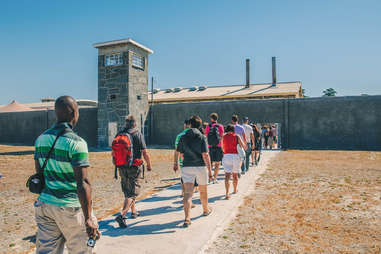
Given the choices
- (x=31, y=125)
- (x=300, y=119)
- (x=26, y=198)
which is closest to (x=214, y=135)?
(x=26, y=198)

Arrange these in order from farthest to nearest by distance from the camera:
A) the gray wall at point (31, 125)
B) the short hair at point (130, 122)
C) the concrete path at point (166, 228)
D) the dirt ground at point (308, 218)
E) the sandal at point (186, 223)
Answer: the gray wall at point (31, 125) < the short hair at point (130, 122) < the sandal at point (186, 223) < the dirt ground at point (308, 218) < the concrete path at point (166, 228)

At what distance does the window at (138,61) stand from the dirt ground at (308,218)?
14.8m

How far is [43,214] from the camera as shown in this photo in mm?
2361

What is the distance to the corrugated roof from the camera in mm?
28656

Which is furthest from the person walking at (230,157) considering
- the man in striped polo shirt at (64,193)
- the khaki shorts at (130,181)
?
the man in striped polo shirt at (64,193)

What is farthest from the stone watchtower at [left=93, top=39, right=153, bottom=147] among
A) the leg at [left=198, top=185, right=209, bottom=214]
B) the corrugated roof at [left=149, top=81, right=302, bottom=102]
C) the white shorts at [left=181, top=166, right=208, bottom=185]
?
the white shorts at [left=181, top=166, right=208, bottom=185]

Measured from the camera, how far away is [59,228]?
2359 mm

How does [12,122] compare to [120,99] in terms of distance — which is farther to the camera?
[12,122]

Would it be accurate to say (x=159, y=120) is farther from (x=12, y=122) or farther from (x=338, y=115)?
(x=12, y=122)

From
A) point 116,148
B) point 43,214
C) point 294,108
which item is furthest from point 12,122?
point 43,214

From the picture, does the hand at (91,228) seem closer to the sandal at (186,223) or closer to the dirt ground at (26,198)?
the dirt ground at (26,198)

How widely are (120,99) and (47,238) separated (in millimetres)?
18478

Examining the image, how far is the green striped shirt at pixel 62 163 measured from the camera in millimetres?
2273

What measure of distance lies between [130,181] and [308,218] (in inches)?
127
